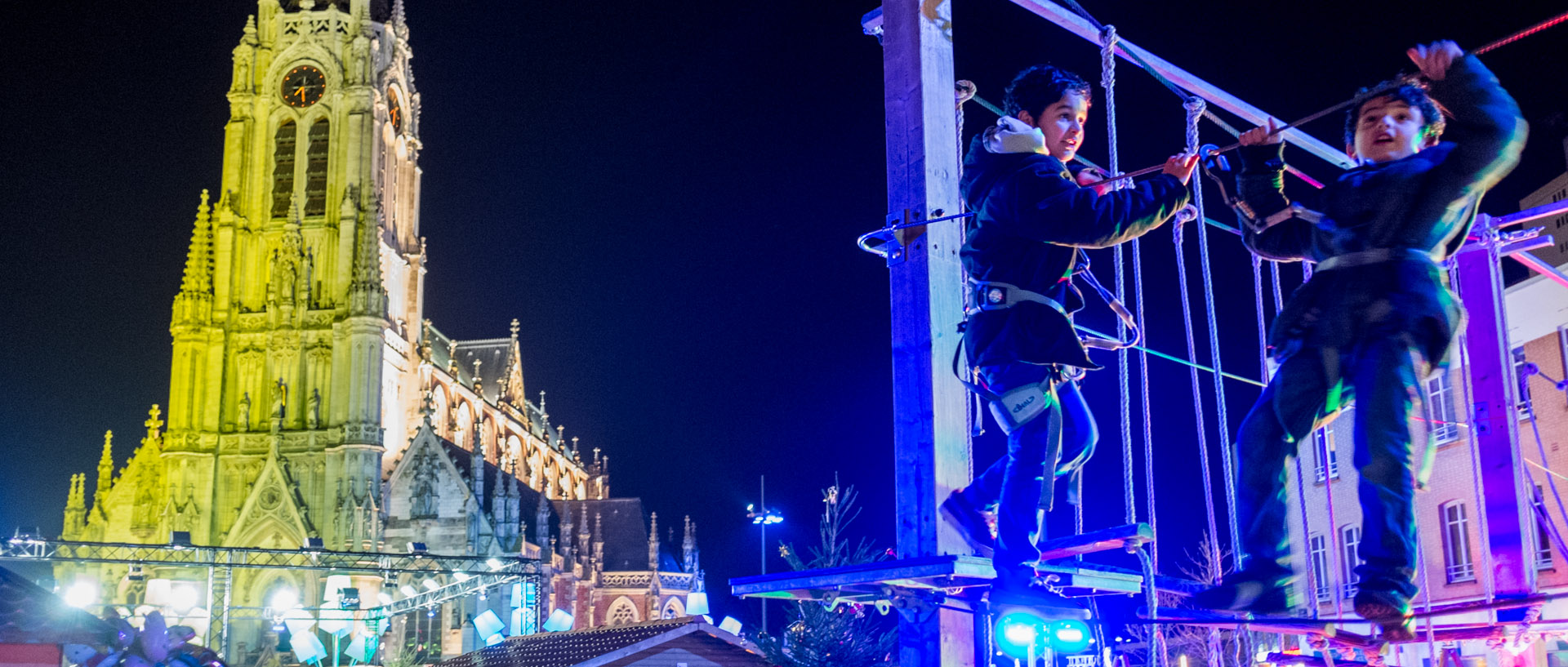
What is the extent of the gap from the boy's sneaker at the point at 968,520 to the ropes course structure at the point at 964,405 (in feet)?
0.23

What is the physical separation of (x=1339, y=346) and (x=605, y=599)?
205 ft

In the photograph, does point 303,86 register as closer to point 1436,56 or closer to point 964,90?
point 964,90

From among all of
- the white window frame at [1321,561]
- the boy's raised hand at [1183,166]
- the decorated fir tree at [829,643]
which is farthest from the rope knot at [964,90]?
the decorated fir tree at [829,643]

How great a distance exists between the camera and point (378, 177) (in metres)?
54.1

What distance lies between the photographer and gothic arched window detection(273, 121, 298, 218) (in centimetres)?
5341

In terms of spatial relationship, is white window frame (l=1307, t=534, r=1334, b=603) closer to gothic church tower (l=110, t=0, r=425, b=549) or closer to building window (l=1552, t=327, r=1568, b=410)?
building window (l=1552, t=327, r=1568, b=410)

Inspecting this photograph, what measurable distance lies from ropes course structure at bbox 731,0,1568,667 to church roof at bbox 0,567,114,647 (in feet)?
42.3

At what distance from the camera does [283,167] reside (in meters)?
53.9

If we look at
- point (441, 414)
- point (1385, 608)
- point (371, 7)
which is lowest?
point (1385, 608)

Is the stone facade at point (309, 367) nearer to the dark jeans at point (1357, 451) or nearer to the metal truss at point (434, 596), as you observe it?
the metal truss at point (434, 596)

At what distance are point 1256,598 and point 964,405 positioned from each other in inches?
67.9

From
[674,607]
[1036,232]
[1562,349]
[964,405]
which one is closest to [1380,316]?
[1036,232]

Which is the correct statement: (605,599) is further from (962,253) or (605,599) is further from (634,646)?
(962,253)

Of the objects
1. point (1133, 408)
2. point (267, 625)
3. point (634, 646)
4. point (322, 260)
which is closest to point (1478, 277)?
point (634, 646)
